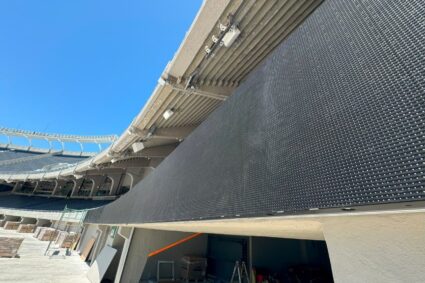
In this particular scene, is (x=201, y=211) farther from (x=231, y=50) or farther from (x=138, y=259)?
(x=138, y=259)

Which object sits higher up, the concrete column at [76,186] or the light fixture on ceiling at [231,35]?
the concrete column at [76,186]

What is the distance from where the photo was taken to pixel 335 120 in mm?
1124

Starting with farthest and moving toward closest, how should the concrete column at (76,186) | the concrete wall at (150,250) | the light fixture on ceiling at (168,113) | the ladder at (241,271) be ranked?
the concrete column at (76,186), the light fixture on ceiling at (168,113), the ladder at (241,271), the concrete wall at (150,250)

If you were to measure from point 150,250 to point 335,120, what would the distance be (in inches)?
283

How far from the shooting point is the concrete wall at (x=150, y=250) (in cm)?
634

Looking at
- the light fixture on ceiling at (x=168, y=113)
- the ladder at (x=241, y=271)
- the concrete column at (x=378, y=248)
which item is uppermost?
the light fixture on ceiling at (x=168, y=113)

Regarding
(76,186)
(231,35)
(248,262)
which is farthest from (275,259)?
(76,186)

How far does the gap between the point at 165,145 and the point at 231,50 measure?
8129 mm

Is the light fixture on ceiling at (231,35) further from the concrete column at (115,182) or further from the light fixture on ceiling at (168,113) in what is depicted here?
the concrete column at (115,182)

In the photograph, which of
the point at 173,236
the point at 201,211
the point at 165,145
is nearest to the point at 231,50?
the point at 201,211

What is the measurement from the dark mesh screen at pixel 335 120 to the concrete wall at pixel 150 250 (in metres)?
5.51

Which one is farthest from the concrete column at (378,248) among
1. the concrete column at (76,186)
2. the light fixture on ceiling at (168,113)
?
the concrete column at (76,186)

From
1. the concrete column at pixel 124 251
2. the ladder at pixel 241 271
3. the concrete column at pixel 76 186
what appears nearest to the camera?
the concrete column at pixel 124 251

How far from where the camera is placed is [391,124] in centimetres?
88
